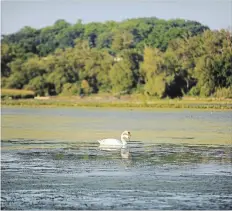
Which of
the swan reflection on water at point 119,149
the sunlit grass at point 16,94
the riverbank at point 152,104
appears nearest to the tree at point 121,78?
the riverbank at point 152,104

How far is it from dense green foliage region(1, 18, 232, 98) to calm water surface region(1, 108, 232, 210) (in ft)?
83.0

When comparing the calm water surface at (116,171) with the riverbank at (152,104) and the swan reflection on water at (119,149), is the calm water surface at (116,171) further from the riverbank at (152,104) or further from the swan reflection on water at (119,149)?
the riverbank at (152,104)

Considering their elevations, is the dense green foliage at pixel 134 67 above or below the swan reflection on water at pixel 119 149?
above

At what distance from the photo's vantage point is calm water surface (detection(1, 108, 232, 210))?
29.9 ft

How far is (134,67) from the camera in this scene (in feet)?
167

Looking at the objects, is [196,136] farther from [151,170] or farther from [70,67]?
[70,67]

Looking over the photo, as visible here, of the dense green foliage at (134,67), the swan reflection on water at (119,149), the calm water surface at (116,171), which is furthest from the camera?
the dense green foliage at (134,67)

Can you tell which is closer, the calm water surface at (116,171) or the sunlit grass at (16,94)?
the calm water surface at (116,171)

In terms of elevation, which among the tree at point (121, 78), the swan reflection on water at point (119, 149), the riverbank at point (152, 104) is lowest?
the riverbank at point (152, 104)

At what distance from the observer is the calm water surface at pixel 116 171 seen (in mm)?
9109

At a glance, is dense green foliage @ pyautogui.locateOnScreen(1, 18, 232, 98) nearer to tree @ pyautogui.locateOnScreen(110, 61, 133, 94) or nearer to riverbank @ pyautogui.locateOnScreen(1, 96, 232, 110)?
tree @ pyautogui.locateOnScreen(110, 61, 133, 94)

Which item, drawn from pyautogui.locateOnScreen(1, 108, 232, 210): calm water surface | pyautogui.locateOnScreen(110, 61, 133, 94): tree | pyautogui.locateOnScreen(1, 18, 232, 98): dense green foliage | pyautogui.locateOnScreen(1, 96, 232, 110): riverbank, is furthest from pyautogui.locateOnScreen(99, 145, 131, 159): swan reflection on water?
pyautogui.locateOnScreen(110, 61, 133, 94): tree

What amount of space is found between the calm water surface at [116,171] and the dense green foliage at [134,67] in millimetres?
25307

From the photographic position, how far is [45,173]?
11.2 meters
